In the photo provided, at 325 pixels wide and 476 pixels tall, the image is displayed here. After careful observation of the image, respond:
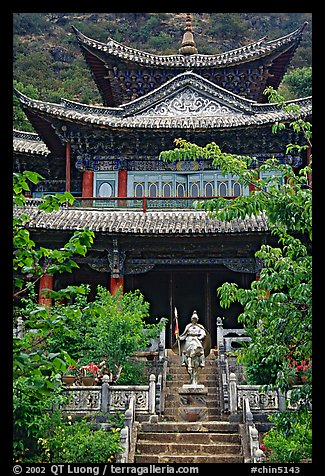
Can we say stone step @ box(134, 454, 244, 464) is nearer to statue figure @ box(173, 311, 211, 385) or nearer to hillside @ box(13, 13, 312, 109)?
statue figure @ box(173, 311, 211, 385)

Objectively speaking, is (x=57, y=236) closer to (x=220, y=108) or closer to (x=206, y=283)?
(x=206, y=283)

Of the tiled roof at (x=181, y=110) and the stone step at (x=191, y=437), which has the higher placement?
the tiled roof at (x=181, y=110)

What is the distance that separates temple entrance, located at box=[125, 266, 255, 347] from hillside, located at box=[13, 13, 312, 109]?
29.2 m

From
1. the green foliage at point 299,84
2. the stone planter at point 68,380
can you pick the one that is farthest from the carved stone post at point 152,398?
the green foliage at point 299,84

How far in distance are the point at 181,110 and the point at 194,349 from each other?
9.48m

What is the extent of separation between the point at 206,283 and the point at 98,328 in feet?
23.2

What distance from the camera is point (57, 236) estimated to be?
16688mm

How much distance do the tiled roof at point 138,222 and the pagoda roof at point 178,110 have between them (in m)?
2.49

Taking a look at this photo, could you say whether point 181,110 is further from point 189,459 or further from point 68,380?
point 189,459

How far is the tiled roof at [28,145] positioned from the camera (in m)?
19.7

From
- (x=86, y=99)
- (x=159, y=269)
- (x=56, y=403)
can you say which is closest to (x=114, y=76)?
(x=159, y=269)

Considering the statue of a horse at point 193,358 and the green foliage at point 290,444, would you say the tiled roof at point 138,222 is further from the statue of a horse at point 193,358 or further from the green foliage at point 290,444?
the green foliage at point 290,444
